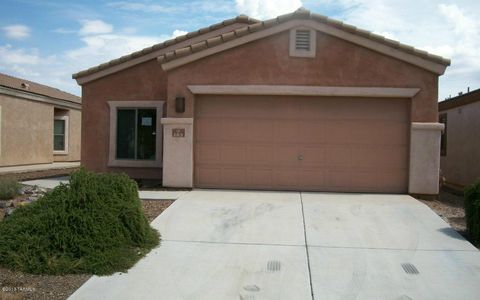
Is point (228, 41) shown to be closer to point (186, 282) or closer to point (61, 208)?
point (61, 208)

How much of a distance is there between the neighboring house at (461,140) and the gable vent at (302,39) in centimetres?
622

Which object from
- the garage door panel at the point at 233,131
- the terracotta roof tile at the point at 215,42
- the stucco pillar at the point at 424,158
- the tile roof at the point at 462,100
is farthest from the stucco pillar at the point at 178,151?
the tile roof at the point at 462,100

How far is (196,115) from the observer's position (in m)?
11.7

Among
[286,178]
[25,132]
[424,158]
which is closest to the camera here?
[424,158]

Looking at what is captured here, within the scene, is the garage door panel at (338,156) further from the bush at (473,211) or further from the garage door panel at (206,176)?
the bush at (473,211)

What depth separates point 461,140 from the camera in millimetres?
15508

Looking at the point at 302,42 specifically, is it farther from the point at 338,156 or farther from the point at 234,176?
the point at 234,176

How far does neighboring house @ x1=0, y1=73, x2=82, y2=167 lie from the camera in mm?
20234

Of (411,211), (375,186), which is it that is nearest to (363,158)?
(375,186)

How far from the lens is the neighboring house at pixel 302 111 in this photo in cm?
1102

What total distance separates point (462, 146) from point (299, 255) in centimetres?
1075

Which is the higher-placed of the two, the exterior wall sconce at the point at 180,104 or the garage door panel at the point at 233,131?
the exterior wall sconce at the point at 180,104

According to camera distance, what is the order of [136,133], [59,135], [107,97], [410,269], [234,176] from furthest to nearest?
[59,135] < [107,97] < [136,133] < [234,176] < [410,269]

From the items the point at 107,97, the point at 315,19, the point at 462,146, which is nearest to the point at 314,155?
the point at 315,19
